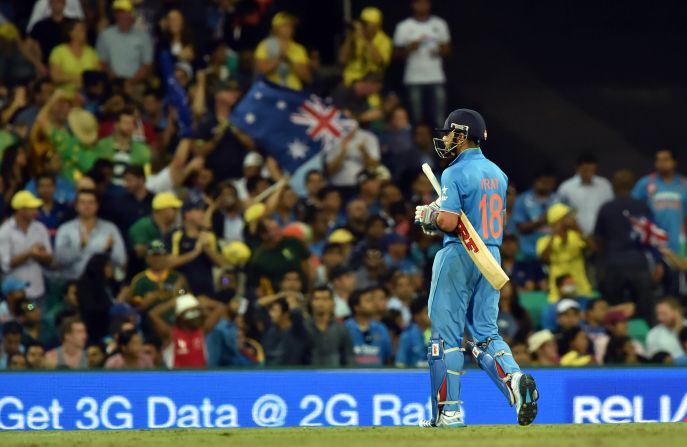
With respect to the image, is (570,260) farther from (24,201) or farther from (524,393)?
(524,393)

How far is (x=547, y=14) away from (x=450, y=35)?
1.25 metres

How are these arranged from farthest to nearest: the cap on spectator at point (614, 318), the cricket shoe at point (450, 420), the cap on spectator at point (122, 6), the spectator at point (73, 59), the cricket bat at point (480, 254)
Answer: the cap on spectator at point (122, 6)
the spectator at point (73, 59)
the cap on spectator at point (614, 318)
the cricket shoe at point (450, 420)
the cricket bat at point (480, 254)

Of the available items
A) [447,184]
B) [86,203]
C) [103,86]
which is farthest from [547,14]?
[447,184]

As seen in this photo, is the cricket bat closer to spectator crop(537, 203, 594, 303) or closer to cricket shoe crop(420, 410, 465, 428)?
cricket shoe crop(420, 410, 465, 428)

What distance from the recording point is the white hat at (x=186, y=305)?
14.1 meters

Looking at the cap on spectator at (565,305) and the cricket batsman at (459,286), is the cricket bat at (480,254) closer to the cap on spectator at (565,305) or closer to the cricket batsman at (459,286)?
the cricket batsman at (459,286)

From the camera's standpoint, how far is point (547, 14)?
19.7 metres

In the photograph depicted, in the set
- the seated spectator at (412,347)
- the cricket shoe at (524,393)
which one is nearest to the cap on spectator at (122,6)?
the seated spectator at (412,347)

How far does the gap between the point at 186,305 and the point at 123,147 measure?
8.98ft

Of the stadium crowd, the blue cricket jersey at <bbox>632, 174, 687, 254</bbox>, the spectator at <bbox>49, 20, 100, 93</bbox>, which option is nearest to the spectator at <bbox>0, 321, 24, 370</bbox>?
the stadium crowd

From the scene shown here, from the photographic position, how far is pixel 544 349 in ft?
47.2

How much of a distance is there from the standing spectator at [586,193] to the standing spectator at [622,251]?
0.59 m

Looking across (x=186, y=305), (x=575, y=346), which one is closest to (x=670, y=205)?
(x=575, y=346)

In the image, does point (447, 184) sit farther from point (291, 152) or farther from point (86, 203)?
point (291, 152)
